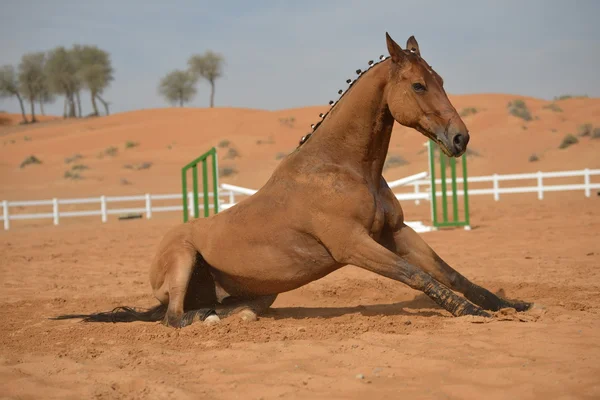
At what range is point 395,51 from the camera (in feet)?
17.5

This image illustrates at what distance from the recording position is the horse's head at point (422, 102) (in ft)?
16.5

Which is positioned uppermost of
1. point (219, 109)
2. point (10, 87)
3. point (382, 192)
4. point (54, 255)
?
point (10, 87)

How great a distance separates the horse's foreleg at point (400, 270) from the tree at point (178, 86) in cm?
8028

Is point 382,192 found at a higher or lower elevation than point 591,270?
higher

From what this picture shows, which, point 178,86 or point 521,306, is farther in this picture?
point 178,86

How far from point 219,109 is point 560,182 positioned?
44.9m

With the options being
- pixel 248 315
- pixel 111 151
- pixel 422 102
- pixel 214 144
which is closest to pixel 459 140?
pixel 422 102

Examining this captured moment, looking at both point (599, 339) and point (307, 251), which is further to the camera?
point (307, 251)

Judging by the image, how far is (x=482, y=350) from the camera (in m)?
4.19

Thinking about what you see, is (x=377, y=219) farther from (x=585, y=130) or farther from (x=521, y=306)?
(x=585, y=130)

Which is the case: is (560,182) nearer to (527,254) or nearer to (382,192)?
(527,254)

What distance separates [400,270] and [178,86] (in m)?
81.0

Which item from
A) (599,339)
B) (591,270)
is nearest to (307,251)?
(599,339)

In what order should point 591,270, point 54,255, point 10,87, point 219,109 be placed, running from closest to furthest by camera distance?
1. point 591,270
2. point 54,255
3. point 219,109
4. point 10,87
